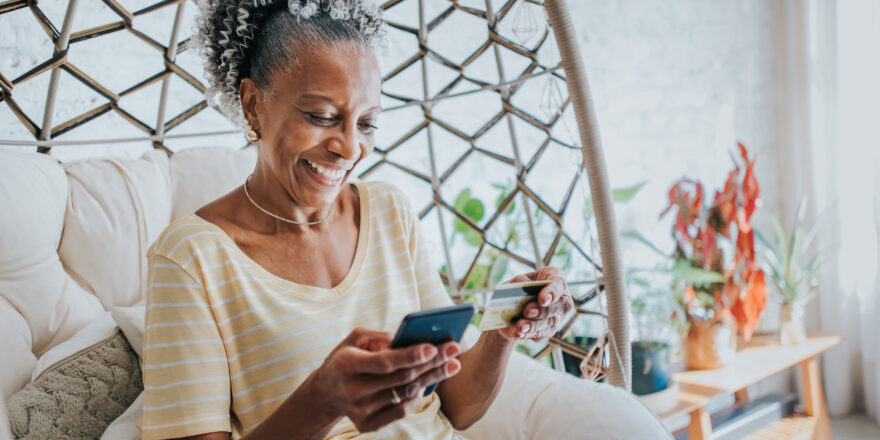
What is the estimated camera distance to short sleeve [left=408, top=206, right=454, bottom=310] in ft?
3.47

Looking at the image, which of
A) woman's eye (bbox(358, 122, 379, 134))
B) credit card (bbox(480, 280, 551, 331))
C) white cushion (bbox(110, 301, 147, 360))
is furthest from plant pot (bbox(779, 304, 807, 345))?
white cushion (bbox(110, 301, 147, 360))

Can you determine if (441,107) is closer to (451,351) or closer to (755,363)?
(755,363)

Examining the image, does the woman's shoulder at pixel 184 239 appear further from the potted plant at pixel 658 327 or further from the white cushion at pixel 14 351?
the potted plant at pixel 658 327

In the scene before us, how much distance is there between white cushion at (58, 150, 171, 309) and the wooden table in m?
1.37

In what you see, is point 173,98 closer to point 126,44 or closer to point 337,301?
point 126,44

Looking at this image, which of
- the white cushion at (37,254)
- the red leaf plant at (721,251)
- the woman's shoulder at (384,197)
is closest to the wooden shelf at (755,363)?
the red leaf plant at (721,251)

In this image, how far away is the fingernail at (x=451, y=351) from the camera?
2.09ft

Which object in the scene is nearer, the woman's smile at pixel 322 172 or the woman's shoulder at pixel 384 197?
the woman's smile at pixel 322 172

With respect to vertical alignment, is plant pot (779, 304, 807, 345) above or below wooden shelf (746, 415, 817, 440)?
above

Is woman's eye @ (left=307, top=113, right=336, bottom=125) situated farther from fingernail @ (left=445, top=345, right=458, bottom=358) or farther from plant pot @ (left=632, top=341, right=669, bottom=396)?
plant pot @ (left=632, top=341, right=669, bottom=396)

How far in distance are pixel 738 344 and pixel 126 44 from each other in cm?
220

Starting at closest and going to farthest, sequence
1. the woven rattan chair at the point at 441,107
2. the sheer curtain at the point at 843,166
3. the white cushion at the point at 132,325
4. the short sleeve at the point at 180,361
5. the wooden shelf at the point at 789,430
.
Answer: the short sleeve at the point at 180,361, the white cushion at the point at 132,325, the woven rattan chair at the point at 441,107, the wooden shelf at the point at 789,430, the sheer curtain at the point at 843,166

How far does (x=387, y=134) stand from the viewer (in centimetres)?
204

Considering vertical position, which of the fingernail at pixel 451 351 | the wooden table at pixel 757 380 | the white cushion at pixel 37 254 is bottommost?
the wooden table at pixel 757 380
